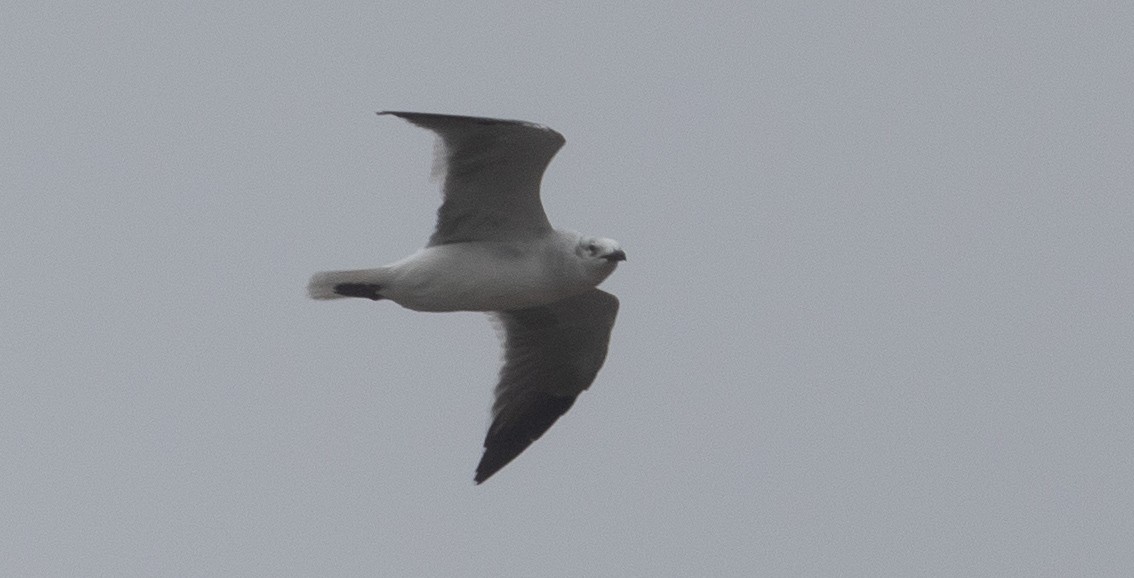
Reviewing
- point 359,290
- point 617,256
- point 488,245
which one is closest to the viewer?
point 617,256

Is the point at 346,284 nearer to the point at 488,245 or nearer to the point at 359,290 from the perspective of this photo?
the point at 359,290

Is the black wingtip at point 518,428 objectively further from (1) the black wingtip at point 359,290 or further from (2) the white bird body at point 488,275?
(1) the black wingtip at point 359,290

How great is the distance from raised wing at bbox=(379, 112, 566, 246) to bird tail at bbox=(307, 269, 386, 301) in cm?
51

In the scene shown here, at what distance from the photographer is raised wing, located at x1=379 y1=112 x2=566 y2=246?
1358 cm

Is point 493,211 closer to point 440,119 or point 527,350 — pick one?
point 440,119

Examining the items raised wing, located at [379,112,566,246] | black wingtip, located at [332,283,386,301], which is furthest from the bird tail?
raised wing, located at [379,112,566,246]

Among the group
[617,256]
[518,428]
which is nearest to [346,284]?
[617,256]

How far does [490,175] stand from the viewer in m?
14.1

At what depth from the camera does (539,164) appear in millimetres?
13914

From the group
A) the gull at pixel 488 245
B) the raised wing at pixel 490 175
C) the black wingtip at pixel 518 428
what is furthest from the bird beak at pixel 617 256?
the black wingtip at pixel 518 428

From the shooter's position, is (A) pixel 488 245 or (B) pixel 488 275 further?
(A) pixel 488 245

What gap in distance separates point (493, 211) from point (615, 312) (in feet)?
6.04

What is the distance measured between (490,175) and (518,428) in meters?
3.08

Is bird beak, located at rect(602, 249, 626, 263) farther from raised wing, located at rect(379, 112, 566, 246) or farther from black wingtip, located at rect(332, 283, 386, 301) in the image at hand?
black wingtip, located at rect(332, 283, 386, 301)
